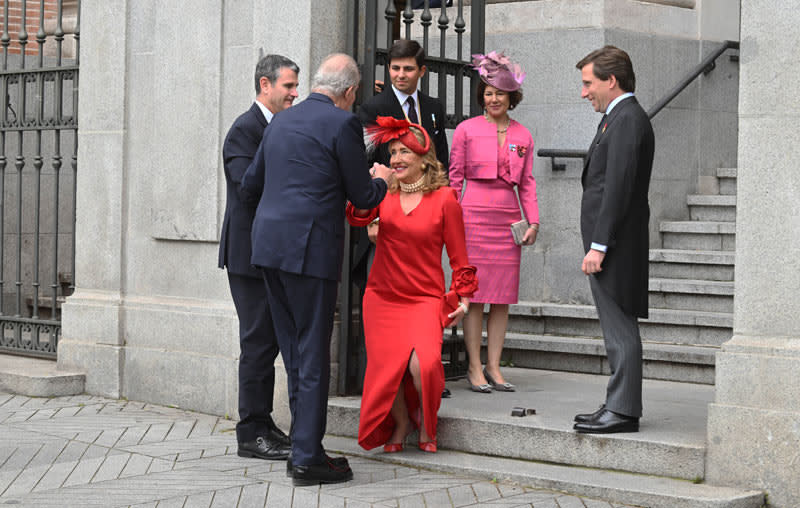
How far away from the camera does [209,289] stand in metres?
7.97

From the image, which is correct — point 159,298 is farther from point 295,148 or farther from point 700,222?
point 700,222

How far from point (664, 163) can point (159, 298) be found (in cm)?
412

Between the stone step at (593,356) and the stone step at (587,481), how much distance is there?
6.71ft

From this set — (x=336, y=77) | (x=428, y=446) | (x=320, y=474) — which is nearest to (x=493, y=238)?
(x=428, y=446)

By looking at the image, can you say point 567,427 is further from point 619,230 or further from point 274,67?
A: point 274,67

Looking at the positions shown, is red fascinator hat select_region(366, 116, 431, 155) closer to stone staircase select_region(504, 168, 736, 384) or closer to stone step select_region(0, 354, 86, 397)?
stone staircase select_region(504, 168, 736, 384)

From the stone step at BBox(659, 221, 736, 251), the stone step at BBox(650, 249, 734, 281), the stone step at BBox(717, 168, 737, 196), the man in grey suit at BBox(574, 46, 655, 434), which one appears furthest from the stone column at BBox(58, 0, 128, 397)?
the stone step at BBox(717, 168, 737, 196)

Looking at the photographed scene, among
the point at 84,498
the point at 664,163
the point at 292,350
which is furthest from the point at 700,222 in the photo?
the point at 84,498

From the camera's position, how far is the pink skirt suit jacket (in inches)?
292

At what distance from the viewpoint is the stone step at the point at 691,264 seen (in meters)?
8.72

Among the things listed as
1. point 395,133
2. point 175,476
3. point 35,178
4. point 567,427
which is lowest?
point 175,476

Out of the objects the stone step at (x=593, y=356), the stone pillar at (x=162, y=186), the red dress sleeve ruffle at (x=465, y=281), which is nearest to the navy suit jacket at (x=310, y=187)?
the red dress sleeve ruffle at (x=465, y=281)

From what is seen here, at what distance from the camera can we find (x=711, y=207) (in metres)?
9.72

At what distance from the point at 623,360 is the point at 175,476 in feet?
→ 7.47
